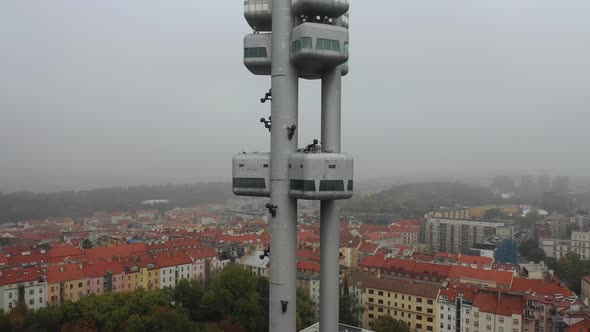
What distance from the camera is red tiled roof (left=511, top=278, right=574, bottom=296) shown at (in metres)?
63.2

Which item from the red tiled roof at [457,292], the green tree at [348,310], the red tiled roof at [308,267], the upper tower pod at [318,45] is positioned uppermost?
the upper tower pod at [318,45]

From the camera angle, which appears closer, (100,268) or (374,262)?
(100,268)

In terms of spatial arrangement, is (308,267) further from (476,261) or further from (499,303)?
(476,261)

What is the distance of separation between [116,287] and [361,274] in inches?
1636

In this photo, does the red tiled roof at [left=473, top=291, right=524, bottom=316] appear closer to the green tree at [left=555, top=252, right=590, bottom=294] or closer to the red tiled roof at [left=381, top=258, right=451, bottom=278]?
A: the red tiled roof at [left=381, top=258, right=451, bottom=278]

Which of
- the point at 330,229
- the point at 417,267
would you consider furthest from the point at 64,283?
the point at 330,229

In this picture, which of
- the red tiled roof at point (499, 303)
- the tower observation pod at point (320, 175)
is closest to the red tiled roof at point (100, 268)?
the red tiled roof at point (499, 303)

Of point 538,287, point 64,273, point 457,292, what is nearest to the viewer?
point 457,292

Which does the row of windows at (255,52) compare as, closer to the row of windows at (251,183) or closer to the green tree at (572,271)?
the row of windows at (251,183)

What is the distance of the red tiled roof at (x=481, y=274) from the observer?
234 feet

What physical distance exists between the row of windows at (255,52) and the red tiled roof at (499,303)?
4983cm

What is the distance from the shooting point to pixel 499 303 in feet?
190

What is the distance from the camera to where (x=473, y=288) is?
204 feet

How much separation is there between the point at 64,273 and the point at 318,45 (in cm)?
6983
